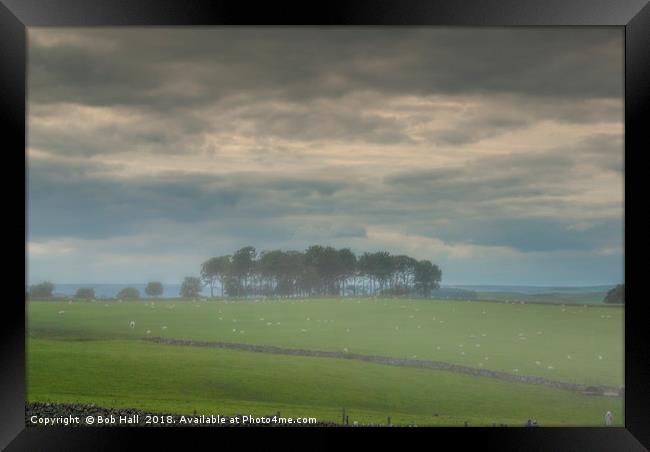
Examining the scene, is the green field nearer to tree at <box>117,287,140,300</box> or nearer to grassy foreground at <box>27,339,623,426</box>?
grassy foreground at <box>27,339,623,426</box>

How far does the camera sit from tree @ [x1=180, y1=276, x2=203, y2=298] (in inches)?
201

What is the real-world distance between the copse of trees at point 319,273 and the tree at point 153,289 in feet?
1.35

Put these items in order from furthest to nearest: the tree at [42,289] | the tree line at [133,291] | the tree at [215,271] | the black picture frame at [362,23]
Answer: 1. the tree at [215,271]
2. the tree line at [133,291]
3. the tree at [42,289]
4. the black picture frame at [362,23]

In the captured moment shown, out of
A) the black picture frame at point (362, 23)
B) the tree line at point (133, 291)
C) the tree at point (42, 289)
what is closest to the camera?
the black picture frame at point (362, 23)

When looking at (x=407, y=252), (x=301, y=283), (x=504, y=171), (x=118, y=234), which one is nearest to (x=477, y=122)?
(x=504, y=171)

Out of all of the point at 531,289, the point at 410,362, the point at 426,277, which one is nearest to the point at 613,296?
the point at 531,289

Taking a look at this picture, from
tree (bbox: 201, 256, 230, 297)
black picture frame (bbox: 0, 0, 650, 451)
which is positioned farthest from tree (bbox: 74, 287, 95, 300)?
black picture frame (bbox: 0, 0, 650, 451)

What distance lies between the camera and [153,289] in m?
5.09

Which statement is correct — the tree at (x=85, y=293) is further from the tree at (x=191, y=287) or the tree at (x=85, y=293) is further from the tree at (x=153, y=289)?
the tree at (x=191, y=287)

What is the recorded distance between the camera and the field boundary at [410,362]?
4.86 metres

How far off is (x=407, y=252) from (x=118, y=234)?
271 centimetres

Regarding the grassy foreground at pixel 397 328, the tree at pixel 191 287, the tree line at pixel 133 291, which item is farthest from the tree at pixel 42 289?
the tree at pixel 191 287

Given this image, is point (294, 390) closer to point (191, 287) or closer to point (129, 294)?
point (191, 287)

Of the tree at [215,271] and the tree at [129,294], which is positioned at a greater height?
the tree at [215,271]
